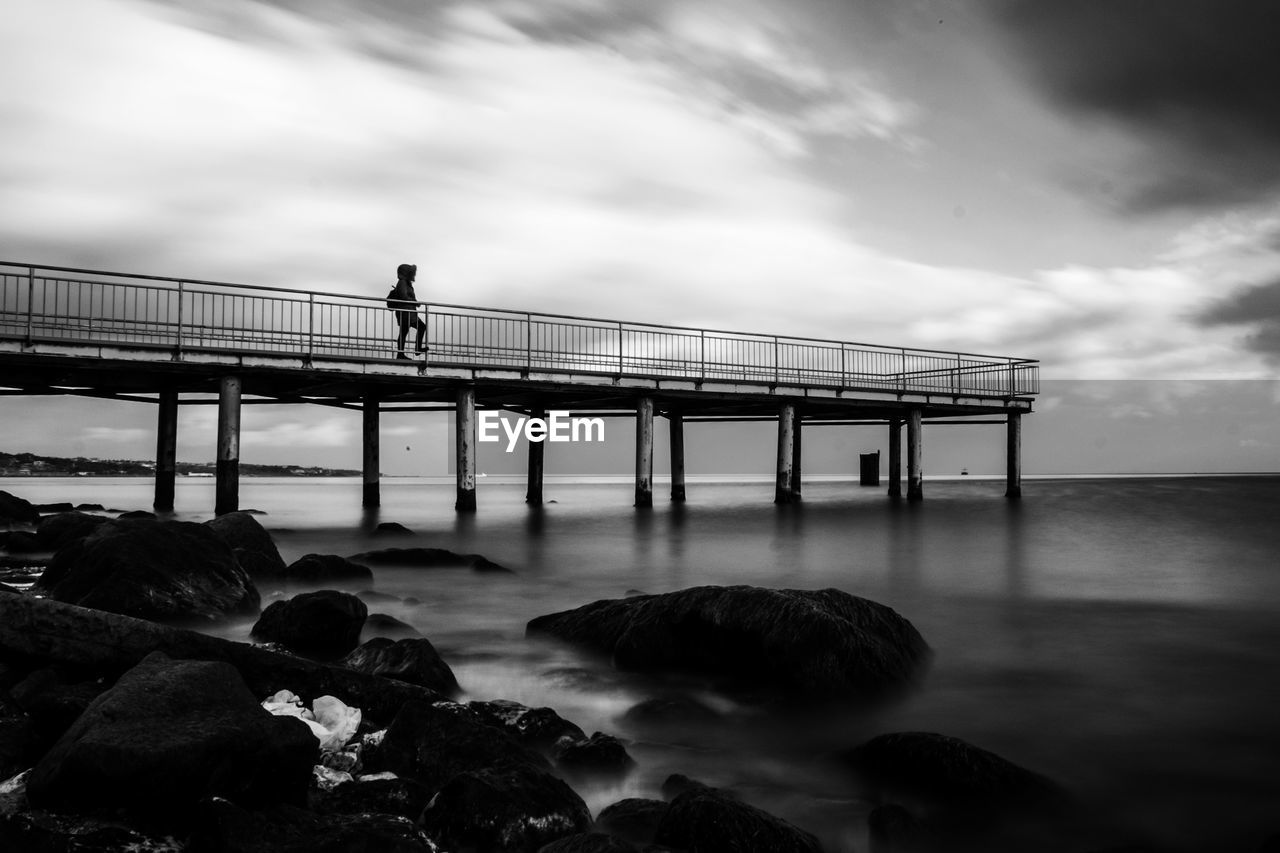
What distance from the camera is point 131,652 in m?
4.83

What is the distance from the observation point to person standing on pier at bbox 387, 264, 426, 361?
72.5ft

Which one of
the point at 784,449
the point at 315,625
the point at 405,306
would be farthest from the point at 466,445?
the point at 315,625

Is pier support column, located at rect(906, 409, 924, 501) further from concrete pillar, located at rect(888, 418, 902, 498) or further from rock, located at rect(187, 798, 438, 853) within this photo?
rock, located at rect(187, 798, 438, 853)

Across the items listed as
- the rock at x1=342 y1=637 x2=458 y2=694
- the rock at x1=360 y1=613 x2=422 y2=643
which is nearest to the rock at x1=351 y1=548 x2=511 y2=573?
the rock at x1=360 y1=613 x2=422 y2=643

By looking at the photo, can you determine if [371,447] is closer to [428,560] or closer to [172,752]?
[428,560]

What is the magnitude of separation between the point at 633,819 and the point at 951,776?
5.64ft

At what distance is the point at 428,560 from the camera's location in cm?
1314

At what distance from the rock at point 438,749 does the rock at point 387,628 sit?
380 centimetres

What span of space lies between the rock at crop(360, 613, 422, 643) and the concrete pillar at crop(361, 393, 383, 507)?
18841mm

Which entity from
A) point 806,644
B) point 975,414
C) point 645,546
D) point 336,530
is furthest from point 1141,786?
point 975,414

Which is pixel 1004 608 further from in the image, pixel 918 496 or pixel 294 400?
pixel 918 496

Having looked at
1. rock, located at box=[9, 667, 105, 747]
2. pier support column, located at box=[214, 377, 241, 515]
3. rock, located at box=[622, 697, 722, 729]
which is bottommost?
rock, located at box=[622, 697, 722, 729]

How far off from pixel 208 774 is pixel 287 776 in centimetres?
36

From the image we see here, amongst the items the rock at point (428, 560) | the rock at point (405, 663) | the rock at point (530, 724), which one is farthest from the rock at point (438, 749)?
the rock at point (428, 560)
